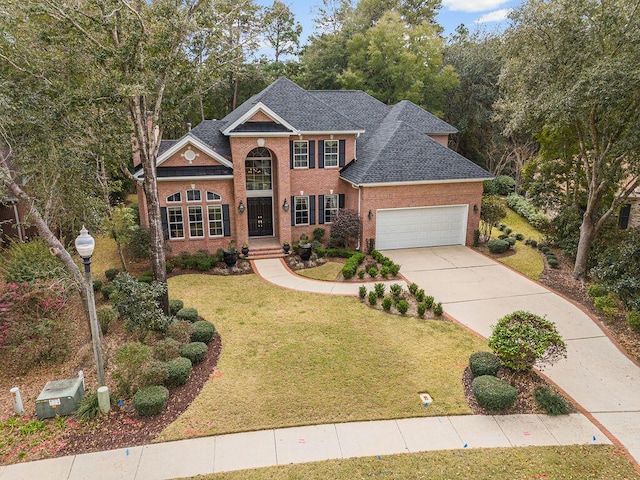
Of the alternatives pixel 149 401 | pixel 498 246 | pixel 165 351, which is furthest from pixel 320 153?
pixel 149 401

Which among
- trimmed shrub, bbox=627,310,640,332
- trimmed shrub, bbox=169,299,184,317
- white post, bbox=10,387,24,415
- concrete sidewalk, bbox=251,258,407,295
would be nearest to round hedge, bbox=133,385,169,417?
white post, bbox=10,387,24,415

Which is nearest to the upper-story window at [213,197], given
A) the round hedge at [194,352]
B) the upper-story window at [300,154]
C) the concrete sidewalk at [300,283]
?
the concrete sidewalk at [300,283]

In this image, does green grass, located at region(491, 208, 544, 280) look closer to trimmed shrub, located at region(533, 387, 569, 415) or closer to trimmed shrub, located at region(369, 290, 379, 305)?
trimmed shrub, located at region(369, 290, 379, 305)

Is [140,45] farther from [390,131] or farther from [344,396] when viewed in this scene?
[390,131]

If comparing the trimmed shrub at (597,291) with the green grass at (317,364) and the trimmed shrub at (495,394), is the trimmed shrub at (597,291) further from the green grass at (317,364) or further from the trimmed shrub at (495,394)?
the trimmed shrub at (495,394)

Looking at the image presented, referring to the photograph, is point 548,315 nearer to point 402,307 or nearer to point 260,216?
point 402,307

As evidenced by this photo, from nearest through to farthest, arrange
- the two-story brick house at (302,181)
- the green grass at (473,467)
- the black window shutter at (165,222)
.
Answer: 1. the green grass at (473,467)
2. the black window shutter at (165,222)
3. the two-story brick house at (302,181)

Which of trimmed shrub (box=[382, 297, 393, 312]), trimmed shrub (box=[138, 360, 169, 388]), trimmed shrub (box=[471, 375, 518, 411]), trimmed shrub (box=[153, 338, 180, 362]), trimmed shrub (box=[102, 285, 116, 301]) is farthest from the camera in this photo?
trimmed shrub (box=[102, 285, 116, 301])
